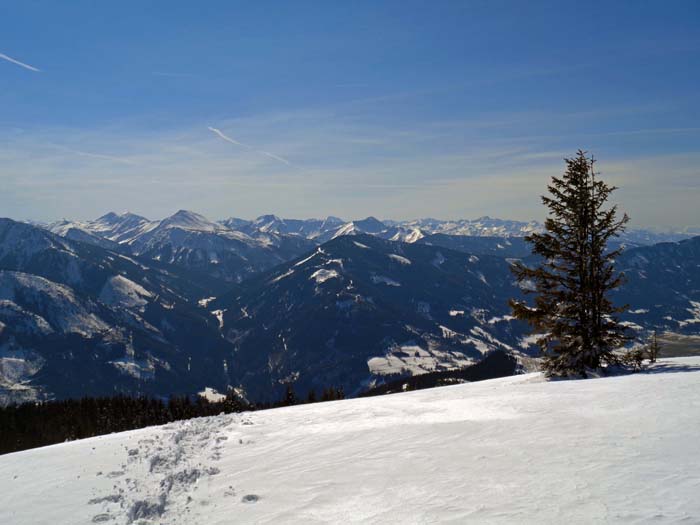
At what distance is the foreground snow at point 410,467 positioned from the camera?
787 cm

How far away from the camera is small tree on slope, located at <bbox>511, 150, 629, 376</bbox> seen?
974 inches

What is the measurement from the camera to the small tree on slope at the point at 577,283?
24734mm

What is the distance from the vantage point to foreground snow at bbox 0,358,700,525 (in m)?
7.87

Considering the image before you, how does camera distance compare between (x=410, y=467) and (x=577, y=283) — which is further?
(x=577, y=283)

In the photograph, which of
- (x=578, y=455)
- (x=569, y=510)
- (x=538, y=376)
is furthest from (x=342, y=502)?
(x=538, y=376)

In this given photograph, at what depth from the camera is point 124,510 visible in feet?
34.1

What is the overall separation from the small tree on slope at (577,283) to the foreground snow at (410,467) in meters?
7.39

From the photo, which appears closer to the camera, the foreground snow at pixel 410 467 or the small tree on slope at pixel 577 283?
the foreground snow at pixel 410 467

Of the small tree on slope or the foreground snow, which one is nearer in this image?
the foreground snow

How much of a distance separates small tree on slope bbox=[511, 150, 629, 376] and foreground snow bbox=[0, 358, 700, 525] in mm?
7390

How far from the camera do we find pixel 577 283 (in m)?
26.3

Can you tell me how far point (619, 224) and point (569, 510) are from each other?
23.2 meters

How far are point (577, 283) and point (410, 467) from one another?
2044cm

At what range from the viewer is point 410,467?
1037cm
